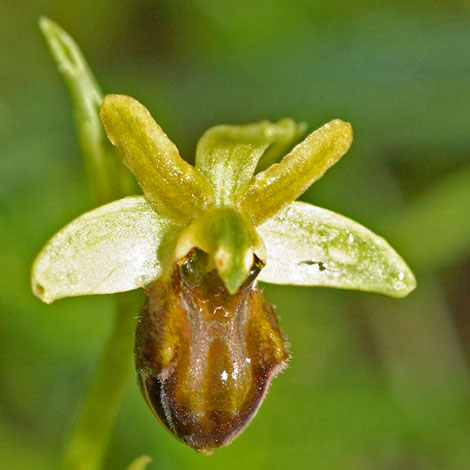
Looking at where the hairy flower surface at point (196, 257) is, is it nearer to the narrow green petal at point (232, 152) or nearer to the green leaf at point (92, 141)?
the narrow green petal at point (232, 152)

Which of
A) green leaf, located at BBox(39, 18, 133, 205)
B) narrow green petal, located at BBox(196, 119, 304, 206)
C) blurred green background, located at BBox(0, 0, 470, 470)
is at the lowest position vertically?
Answer: blurred green background, located at BBox(0, 0, 470, 470)

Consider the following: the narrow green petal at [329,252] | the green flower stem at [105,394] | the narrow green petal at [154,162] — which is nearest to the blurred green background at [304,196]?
the green flower stem at [105,394]

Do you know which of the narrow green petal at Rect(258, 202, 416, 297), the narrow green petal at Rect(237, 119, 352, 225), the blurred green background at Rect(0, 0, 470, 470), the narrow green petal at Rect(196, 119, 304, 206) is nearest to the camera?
the narrow green petal at Rect(196, 119, 304, 206)

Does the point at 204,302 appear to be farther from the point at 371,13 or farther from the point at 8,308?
the point at 371,13

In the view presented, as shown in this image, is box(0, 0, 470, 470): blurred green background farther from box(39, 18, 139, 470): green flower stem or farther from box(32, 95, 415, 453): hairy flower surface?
box(32, 95, 415, 453): hairy flower surface

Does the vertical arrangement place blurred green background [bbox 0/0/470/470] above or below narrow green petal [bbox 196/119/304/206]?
below

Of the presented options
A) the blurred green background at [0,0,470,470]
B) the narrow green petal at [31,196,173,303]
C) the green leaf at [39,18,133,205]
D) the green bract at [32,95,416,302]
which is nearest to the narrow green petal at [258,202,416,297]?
the green bract at [32,95,416,302]

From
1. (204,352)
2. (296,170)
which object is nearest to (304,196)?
(296,170)

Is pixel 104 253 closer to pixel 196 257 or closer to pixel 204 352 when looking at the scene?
pixel 196 257
